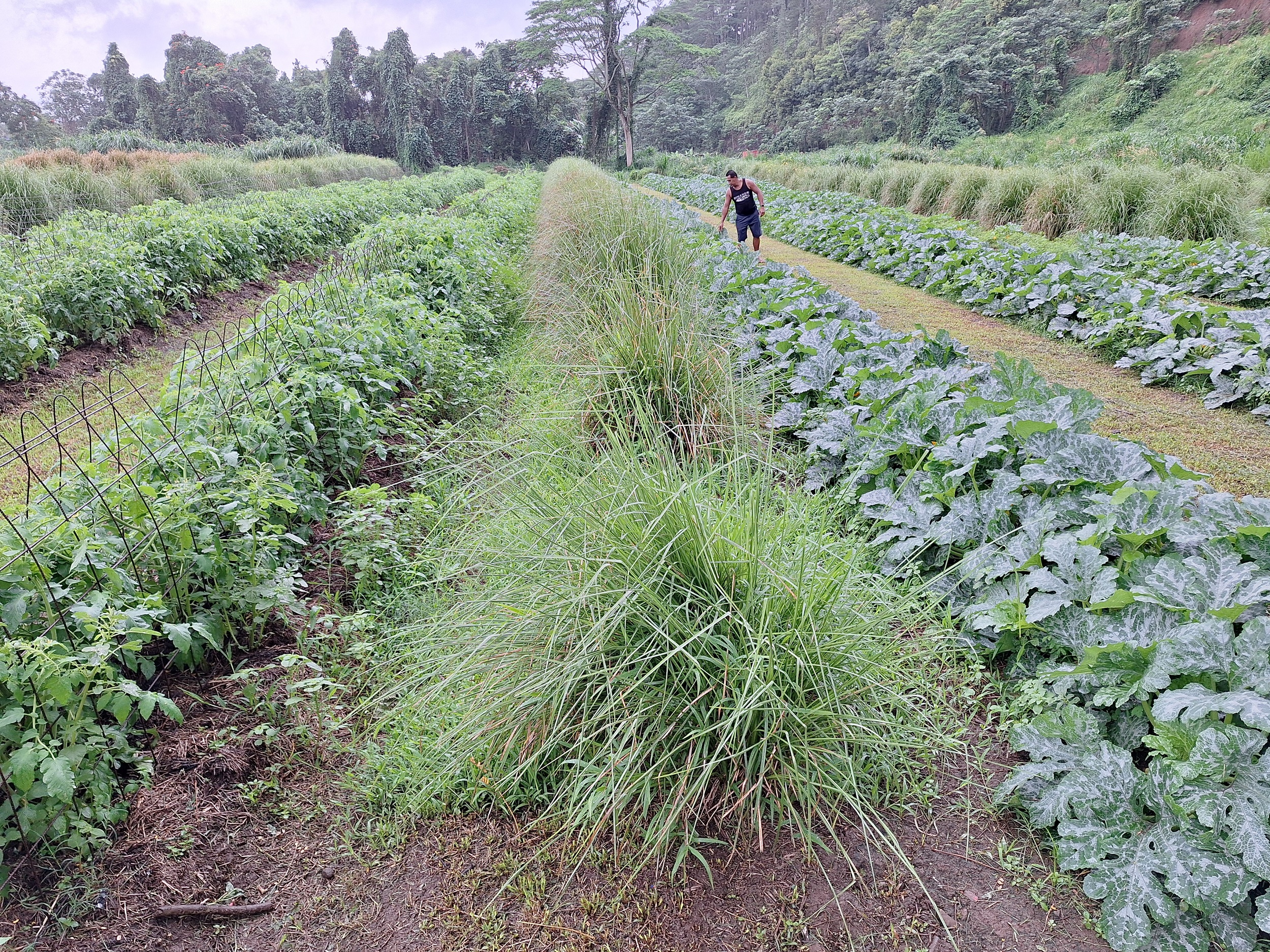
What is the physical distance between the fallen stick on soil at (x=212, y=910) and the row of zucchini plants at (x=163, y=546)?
28cm

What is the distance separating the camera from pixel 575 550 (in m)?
2.11

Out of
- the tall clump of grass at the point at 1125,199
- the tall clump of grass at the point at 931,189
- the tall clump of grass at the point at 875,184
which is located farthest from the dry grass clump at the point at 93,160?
the tall clump of grass at the point at 1125,199

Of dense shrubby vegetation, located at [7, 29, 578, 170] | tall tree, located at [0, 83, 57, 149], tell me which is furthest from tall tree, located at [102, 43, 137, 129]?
tall tree, located at [0, 83, 57, 149]

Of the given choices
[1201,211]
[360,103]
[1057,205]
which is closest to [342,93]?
[360,103]

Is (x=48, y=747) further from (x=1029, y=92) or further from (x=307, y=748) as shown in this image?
(x=1029, y=92)

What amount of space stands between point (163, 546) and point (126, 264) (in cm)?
618

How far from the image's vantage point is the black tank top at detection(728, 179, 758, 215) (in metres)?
9.73

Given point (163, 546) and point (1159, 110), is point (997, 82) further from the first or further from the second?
point (163, 546)

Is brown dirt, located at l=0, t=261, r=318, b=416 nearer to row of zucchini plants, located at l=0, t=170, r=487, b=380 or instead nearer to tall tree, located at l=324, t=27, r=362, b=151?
row of zucchini plants, located at l=0, t=170, r=487, b=380

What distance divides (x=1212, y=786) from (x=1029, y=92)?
42.2 meters

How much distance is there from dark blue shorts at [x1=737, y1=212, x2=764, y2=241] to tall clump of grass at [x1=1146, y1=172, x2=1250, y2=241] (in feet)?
16.8

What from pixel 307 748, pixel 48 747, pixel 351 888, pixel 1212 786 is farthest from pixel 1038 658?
pixel 48 747

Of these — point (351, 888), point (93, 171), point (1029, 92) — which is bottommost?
point (351, 888)

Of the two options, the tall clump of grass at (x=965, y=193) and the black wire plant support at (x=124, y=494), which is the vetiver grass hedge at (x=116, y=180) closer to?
the black wire plant support at (x=124, y=494)
